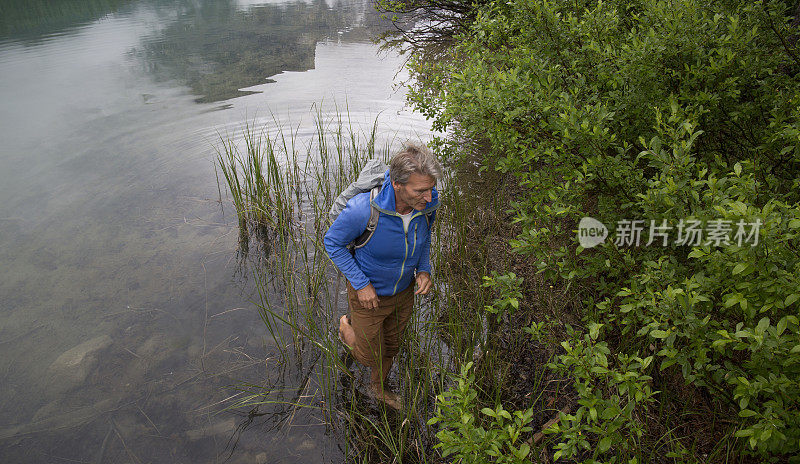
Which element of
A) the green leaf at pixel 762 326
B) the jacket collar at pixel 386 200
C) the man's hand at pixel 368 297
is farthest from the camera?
the man's hand at pixel 368 297

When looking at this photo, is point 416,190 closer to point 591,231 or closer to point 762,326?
point 591,231

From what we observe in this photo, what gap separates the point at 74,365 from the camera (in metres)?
4.07

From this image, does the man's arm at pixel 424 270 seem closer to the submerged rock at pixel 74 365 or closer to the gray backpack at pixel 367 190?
the gray backpack at pixel 367 190

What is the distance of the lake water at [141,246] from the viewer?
138 inches

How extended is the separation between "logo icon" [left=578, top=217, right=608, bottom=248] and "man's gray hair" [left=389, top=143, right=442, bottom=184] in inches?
34.1

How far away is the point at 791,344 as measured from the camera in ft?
5.24

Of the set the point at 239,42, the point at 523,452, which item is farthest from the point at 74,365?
the point at 239,42

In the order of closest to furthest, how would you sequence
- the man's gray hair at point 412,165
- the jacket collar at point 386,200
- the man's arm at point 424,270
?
the man's gray hair at point 412,165
the jacket collar at point 386,200
the man's arm at point 424,270

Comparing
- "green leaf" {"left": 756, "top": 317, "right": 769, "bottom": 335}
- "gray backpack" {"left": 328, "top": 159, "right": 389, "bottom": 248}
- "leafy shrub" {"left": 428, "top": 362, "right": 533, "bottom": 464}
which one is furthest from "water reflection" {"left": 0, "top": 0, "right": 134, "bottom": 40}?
"green leaf" {"left": 756, "top": 317, "right": 769, "bottom": 335}

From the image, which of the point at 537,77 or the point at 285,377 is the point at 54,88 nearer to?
the point at 285,377

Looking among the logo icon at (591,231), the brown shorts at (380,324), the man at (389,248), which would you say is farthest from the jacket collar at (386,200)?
the logo icon at (591,231)

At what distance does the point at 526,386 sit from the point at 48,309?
4614mm

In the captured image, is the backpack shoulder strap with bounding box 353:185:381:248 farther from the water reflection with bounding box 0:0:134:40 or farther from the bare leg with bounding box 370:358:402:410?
the water reflection with bounding box 0:0:134:40

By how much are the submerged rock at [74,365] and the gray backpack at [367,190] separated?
2743 millimetres
